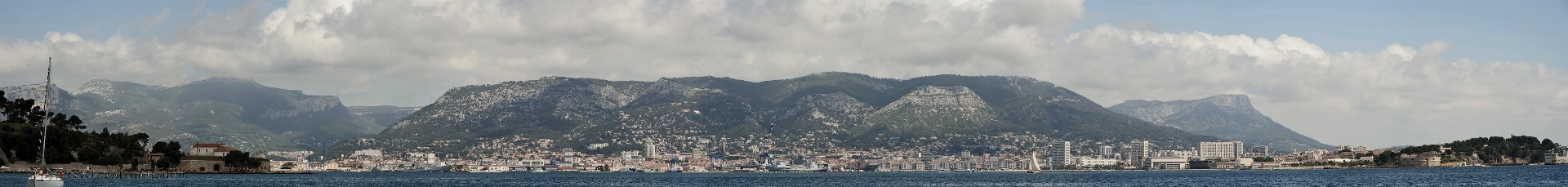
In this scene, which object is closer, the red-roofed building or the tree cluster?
the tree cluster

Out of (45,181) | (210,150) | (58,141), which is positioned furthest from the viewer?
(210,150)

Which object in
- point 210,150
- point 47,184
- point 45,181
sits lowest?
point 47,184

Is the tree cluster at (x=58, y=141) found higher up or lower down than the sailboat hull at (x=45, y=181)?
higher up

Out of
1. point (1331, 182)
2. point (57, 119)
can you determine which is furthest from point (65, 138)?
point (1331, 182)

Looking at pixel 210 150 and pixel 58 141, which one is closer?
pixel 58 141

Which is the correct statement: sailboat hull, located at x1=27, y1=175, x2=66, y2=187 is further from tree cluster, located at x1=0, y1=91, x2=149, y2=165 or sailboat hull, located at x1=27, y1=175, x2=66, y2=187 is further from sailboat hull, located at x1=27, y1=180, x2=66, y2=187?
tree cluster, located at x1=0, y1=91, x2=149, y2=165

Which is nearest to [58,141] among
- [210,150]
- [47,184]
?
[210,150]

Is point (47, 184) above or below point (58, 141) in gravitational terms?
below

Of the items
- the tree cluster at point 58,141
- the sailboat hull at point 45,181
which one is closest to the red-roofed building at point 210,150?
the tree cluster at point 58,141

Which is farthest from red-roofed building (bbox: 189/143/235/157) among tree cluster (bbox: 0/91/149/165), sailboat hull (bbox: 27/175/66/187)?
sailboat hull (bbox: 27/175/66/187)

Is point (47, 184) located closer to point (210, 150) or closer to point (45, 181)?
point (45, 181)

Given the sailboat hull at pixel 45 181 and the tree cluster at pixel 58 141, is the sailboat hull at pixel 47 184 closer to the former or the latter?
the sailboat hull at pixel 45 181

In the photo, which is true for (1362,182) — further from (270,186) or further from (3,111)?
(3,111)
